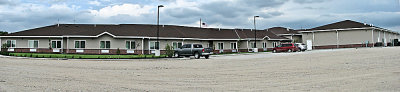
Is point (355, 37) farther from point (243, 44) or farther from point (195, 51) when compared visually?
point (195, 51)

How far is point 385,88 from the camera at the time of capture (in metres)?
9.30

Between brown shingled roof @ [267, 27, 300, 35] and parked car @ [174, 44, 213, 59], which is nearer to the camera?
parked car @ [174, 44, 213, 59]

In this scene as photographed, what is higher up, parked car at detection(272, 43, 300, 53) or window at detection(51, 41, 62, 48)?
window at detection(51, 41, 62, 48)

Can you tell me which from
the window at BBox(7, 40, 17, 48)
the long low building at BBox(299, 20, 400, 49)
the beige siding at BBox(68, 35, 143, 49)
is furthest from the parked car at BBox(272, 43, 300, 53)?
the window at BBox(7, 40, 17, 48)

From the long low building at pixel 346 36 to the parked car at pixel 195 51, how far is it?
84.8ft

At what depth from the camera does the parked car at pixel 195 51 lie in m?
29.1

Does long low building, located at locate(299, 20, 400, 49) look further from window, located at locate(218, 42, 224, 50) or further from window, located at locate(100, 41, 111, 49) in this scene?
window, located at locate(100, 41, 111, 49)

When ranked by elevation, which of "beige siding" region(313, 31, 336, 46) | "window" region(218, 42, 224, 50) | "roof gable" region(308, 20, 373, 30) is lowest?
"window" region(218, 42, 224, 50)

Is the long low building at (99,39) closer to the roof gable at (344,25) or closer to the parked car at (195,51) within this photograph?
the parked car at (195,51)

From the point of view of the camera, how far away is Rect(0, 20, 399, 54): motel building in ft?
127

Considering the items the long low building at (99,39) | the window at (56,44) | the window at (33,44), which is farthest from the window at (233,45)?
the window at (33,44)

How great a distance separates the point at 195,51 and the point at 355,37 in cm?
2955

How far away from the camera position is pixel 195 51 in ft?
97.4

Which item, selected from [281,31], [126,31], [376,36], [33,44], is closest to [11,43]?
[33,44]
